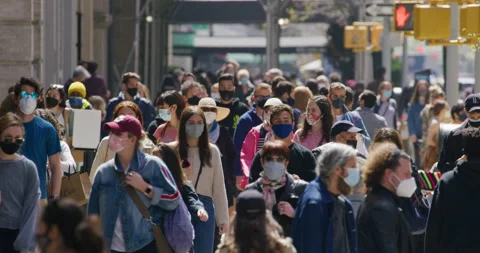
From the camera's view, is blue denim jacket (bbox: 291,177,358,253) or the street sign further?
the street sign

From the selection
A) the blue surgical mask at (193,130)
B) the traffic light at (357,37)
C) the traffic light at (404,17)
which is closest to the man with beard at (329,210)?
the blue surgical mask at (193,130)

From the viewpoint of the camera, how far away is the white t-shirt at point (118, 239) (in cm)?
969

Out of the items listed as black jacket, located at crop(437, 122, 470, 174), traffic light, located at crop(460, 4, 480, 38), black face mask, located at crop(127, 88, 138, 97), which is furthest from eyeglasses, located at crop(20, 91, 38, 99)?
traffic light, located at crop(460, 4, 480, 38)

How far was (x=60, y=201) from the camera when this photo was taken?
21.5 feet

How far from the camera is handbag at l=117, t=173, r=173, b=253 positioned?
967 centimetres

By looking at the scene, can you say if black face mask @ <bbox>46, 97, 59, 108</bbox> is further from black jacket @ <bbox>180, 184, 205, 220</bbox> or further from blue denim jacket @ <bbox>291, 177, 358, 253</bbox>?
blue denim jacket @ <bbox>291, 177, 358, 253</bbox>

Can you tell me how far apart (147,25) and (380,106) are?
11542 millimetres

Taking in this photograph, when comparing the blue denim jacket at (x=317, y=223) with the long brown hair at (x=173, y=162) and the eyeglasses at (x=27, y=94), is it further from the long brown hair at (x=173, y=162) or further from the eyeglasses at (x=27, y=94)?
the eyeglasses at (x=27, y=94)

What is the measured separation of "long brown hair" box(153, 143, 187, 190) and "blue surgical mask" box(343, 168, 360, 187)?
191 centimetres

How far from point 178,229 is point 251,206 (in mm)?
1726

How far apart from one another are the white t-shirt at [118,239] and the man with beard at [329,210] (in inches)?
44.5

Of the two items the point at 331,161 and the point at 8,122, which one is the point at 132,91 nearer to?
the point at 8,122

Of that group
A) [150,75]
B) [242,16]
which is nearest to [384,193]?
[150,75]

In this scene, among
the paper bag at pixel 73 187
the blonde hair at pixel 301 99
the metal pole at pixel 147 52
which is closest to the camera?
the paper bag at pixel 73 187
